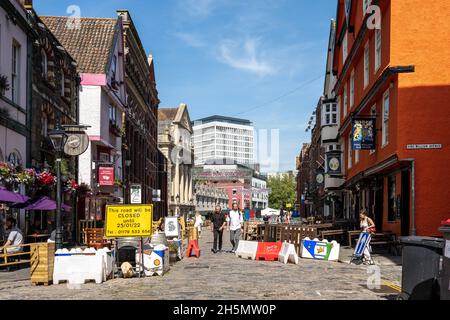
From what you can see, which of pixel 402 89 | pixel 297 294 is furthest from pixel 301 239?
pixel 297 294

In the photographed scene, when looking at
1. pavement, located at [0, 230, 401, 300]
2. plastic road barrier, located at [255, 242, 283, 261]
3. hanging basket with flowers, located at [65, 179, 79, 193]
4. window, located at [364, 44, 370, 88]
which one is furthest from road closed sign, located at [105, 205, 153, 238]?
window, located at [364, 44, 370, 88]

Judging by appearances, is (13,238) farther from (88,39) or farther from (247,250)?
(88,39)

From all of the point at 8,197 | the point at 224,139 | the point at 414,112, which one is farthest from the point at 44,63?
the point at 224,139

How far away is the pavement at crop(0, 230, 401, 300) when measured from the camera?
11.3 metres

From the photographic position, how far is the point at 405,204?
21844mm

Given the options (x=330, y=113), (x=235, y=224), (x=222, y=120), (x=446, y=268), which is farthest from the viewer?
(x=222, y=120)

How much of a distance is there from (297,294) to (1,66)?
13.4 metres

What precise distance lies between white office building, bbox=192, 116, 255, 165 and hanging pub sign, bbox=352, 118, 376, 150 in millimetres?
155802

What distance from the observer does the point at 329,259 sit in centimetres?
2003

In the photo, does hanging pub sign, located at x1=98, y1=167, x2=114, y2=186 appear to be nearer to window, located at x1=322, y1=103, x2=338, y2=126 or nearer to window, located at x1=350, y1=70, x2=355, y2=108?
window, located at x1=350, y1=70, x2=355, y2=108

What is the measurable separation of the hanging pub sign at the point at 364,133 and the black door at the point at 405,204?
3077 millimetres

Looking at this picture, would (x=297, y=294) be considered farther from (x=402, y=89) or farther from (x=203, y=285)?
(x=402, y=89)

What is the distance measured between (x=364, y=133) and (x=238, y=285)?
13558mm
